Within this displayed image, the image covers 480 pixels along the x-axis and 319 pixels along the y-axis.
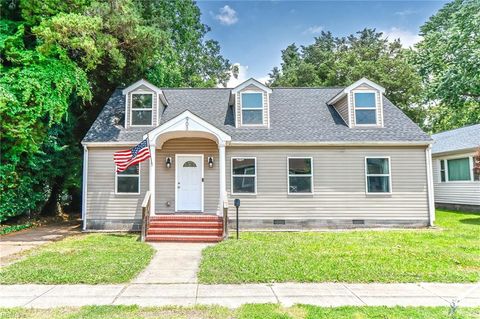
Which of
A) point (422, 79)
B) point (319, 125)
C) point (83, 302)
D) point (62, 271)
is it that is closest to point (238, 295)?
point (83, 302)

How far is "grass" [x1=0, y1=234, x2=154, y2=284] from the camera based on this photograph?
5621 mm

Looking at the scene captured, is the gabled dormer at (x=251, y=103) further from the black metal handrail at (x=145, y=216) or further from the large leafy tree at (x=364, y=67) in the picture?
the large leafy tree at (x=364, y=67)

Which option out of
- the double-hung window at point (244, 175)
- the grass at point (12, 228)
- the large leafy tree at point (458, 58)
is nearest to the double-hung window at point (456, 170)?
the large leafy tree at point (458, 58)

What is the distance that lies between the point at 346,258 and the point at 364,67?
2439 cm

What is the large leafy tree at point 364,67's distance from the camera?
26.6m

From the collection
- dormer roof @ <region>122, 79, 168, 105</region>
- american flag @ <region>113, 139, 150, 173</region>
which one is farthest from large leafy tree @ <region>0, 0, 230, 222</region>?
american flag @ <region>113, 139, 150, 173</region>

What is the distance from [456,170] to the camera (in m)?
16.1

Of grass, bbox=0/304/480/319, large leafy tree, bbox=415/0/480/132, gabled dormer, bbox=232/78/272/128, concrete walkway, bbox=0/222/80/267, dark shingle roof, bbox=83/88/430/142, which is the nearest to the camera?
grass, bbox=0/304/480/319

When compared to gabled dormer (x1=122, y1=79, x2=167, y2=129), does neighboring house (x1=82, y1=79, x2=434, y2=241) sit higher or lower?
lower

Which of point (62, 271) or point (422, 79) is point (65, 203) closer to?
point (62, 271)

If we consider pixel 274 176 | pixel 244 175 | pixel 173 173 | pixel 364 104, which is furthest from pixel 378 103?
pixel 173 173

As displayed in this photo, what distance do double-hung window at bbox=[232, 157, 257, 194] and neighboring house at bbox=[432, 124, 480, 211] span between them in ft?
34.6

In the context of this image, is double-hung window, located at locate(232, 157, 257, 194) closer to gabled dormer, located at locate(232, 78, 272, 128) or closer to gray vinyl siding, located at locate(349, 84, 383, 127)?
gabled dormer, located at locate(232, 78, 272, 128)

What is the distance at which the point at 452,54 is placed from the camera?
1861 cm
